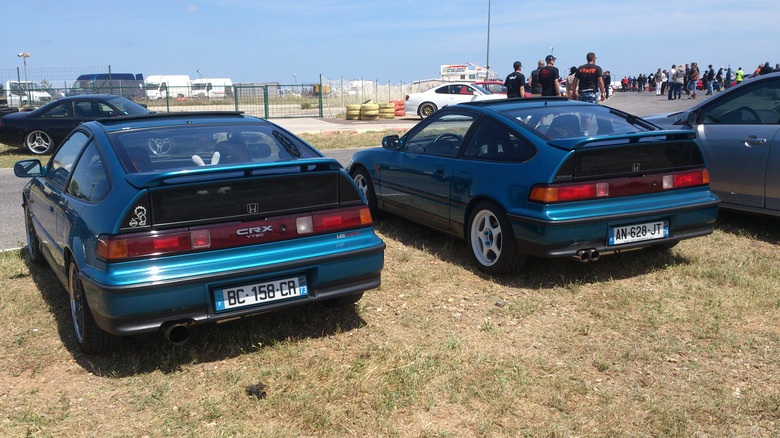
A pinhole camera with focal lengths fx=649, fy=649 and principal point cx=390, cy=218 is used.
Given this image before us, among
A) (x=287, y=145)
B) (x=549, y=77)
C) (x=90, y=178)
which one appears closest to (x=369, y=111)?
(x=549, y=77)

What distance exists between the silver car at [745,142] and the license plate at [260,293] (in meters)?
4.67

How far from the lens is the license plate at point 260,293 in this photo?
3545mm

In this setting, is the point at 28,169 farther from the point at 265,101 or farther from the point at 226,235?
the point at 265,101

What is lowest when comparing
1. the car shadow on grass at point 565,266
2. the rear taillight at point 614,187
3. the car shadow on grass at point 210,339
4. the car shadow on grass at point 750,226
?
the car shadow on grass at point 210,339

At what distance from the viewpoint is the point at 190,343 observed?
399cm

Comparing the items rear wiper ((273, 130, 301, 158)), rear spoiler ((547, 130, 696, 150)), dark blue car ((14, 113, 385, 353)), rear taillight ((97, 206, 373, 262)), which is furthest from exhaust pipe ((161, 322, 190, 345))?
rear spoiler ((547, 130, 696, 150))

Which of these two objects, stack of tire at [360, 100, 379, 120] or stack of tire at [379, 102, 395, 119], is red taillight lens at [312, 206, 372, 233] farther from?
stack of tire at [379, 102, 395, 119]

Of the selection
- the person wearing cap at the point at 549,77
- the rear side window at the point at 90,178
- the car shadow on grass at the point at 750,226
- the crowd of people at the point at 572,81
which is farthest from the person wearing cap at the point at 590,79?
the rear side window at the point at 90,178

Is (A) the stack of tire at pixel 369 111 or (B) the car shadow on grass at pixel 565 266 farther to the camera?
(A) the stack of tire at pixel 369 111

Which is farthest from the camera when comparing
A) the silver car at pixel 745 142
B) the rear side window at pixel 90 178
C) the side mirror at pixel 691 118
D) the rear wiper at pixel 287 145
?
the side mirror at pixel 691 118

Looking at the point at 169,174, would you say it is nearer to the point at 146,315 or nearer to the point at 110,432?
the point at 146,315

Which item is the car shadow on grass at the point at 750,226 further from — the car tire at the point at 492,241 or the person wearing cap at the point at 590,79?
the person wearing cap at the point at 590,79

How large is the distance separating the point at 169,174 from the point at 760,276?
4.41 m

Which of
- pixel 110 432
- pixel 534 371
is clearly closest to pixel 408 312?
pixel 534 371
